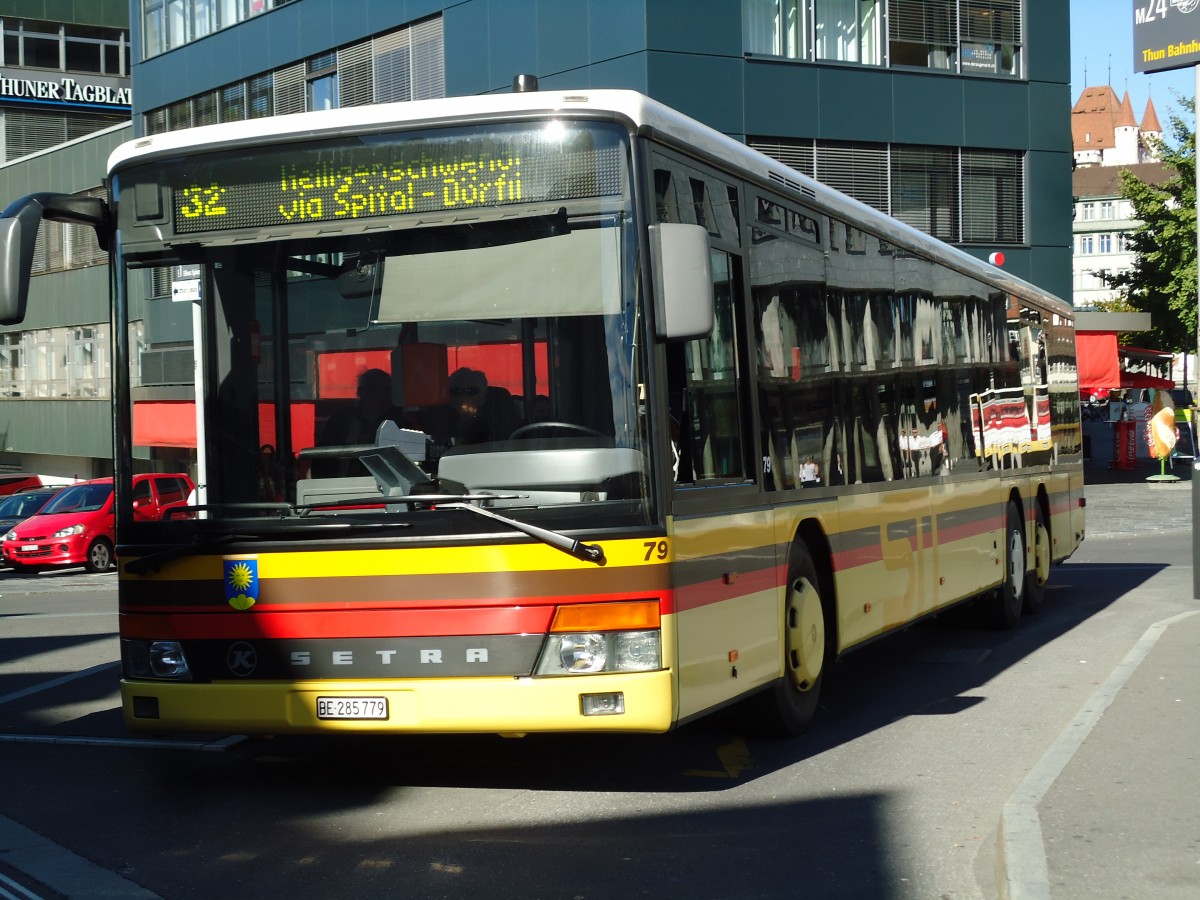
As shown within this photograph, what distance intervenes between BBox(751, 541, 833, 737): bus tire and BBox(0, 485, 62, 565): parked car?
81.5 ft

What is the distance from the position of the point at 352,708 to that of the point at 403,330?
1.64 m

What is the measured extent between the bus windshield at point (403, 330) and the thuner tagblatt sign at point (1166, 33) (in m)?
9.23

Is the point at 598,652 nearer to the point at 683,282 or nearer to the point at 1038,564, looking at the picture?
the point at 683,282

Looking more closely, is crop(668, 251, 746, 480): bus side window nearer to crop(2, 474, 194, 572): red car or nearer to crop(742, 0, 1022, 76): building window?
crop(2, 474, 194, 572): red car

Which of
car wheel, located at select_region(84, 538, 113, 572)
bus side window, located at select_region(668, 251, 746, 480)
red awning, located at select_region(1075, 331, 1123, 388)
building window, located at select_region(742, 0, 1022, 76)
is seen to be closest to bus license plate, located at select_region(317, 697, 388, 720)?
bus side window, located at select_region(668, 251, 746, 480)

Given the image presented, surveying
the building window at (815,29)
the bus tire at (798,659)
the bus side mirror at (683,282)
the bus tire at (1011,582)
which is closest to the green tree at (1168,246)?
the building window at (815,29)

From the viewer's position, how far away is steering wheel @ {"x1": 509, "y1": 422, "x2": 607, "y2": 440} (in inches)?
260

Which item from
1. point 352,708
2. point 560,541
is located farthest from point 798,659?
point 352,708

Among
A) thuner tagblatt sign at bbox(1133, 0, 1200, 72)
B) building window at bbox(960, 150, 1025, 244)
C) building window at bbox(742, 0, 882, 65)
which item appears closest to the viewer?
thuner tagblatt sign at bbox(1133, 0, 1200, 72)

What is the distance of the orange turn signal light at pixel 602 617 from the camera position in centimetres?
656

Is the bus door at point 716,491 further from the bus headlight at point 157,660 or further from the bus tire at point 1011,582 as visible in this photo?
the bus tire at point 1011,582

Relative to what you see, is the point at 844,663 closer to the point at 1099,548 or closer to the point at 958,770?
the point at 958,770

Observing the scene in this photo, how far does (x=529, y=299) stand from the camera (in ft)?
21.8

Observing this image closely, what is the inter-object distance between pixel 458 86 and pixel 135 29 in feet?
48.9
